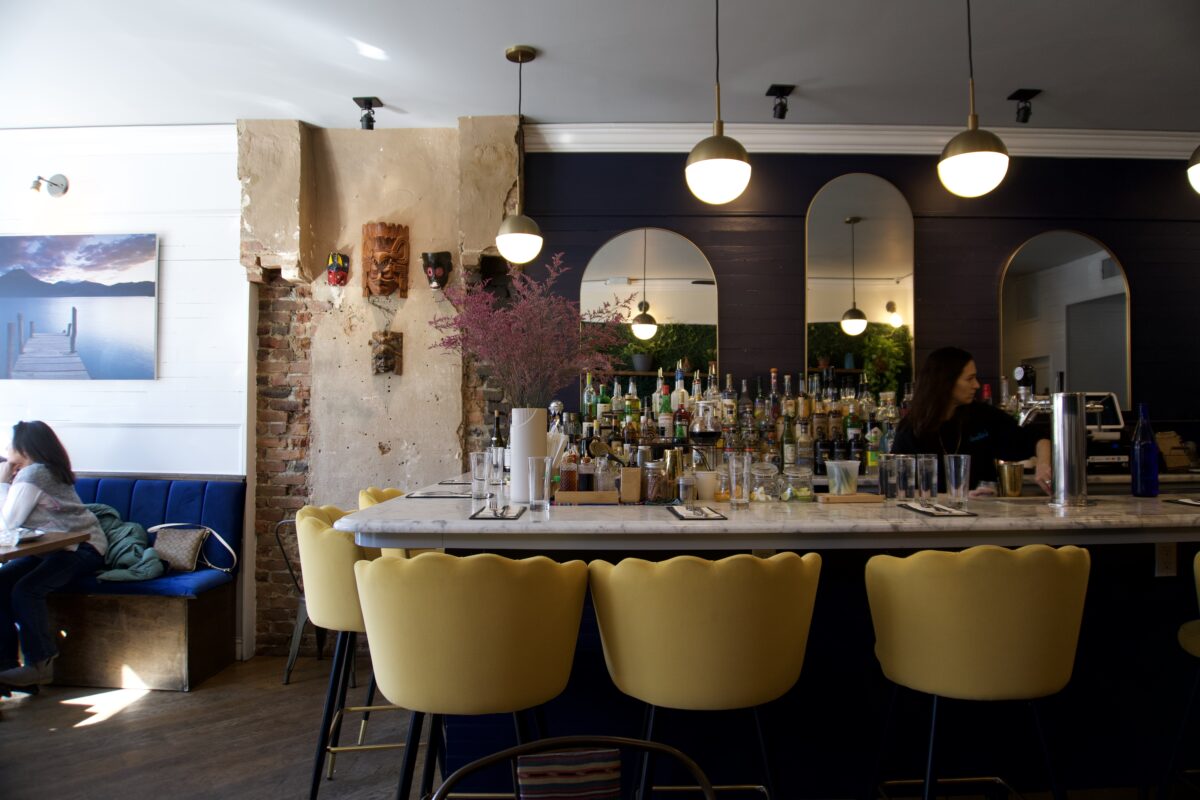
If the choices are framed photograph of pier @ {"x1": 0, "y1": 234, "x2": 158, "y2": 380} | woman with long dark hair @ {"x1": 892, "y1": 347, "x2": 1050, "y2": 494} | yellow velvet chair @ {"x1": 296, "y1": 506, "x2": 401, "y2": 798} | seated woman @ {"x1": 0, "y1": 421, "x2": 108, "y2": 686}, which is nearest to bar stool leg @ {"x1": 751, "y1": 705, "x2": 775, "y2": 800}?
yellow velvet chair @ {"x1": 296, "y1": 506, "x2": 401, "y2": 798}

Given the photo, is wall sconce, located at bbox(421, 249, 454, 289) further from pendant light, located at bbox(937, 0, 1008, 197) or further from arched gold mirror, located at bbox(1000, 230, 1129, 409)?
arched gold mirror, located at bbox(1000, 230, 1129, 409)

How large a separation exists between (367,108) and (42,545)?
9.63ft

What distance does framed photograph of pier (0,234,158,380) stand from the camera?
474 cm

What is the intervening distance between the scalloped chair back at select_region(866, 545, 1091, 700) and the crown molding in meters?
3.59

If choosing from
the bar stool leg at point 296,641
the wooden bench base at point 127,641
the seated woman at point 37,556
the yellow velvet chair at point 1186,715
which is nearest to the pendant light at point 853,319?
the yellow velvet chair at point 1186,715

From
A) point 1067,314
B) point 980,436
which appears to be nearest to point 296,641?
point 980,436

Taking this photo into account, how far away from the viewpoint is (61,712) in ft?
11.8

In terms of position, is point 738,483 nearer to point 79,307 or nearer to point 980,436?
point 980,436

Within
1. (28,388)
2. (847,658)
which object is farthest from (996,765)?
(28,388)

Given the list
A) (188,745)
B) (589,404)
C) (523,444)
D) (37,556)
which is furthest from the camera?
(589,404)

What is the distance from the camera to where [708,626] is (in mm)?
1714

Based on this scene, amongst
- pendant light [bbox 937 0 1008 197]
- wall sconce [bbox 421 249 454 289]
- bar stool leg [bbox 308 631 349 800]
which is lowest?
bar stool leg [bbox 308 631 349 800]

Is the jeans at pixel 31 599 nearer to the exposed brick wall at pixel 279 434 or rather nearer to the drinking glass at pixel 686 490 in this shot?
the exposed brick wall at pixel 279 434

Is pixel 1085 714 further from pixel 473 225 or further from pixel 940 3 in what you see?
pixel 473 225
